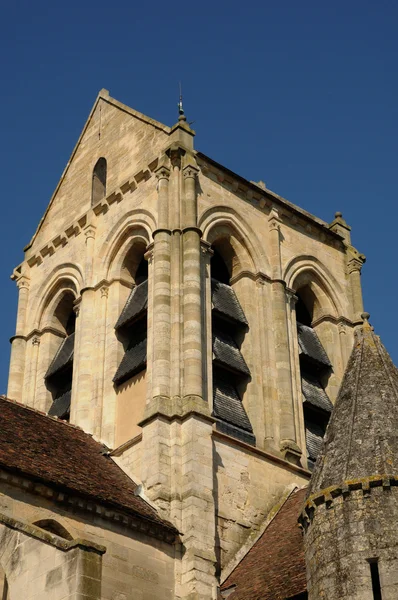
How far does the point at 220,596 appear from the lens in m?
19.8

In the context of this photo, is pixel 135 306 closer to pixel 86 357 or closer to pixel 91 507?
pixel 86 357

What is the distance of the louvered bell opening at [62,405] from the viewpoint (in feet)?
83.8

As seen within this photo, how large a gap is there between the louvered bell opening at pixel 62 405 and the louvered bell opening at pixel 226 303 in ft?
12.6

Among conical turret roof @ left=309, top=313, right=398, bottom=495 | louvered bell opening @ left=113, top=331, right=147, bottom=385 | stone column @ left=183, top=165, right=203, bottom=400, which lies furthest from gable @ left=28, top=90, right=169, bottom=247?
conical turret roof @ left=309, top=313, right=398, bottom=495

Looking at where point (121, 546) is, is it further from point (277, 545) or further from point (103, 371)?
point (103, 371)

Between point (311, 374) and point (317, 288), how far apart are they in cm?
231

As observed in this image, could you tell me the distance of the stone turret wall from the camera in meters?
15.1

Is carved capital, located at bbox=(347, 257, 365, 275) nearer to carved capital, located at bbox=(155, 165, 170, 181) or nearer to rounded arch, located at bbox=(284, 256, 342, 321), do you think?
rounded arch, located at bbox=(284, 256, 342, 321)

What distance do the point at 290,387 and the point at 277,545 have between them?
465 centimetres

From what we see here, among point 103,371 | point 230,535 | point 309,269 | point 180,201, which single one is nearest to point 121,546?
point 230,535

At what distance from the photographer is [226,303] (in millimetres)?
25000

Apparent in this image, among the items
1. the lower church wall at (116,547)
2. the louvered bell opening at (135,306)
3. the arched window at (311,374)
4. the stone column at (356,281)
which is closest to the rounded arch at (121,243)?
the louvered bell opening at (135,306)

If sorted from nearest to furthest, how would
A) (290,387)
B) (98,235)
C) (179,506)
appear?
(179,506), (290,387), (98,235)

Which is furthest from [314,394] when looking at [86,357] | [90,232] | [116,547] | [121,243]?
[116,547]
